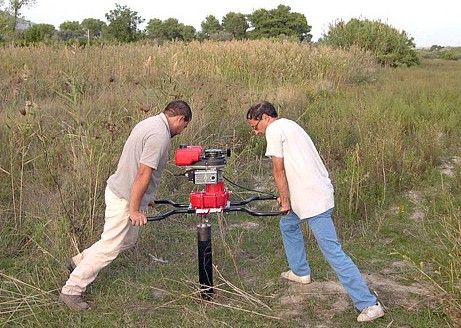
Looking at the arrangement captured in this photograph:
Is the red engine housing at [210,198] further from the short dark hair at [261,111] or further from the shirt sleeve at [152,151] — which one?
the short dark hair at [261,111]

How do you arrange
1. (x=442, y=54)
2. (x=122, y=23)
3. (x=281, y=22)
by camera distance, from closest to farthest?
(x=122, y=23) < (x=442, y=54) < (x=281, y=22)

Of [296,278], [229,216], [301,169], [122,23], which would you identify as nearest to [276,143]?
[301,169]

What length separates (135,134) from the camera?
3793 mm

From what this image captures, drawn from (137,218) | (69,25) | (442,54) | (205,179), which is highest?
(69,25)

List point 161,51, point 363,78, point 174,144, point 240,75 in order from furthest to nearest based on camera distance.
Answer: point 363,78, point 161,51, point 240,75, point 174,144

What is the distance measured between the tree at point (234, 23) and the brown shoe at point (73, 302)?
171 ft

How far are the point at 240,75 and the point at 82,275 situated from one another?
28.9ft

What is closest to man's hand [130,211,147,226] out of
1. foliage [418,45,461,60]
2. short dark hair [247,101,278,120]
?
short dark hair [247,101,278,120]

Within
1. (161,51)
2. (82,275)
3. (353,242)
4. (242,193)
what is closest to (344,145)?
(242,193)

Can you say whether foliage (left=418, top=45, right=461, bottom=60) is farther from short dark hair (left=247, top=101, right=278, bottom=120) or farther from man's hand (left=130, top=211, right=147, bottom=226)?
man's hand (left=130, top=211, right=147, bottom=226)

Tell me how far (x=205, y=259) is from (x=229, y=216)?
2065 mm

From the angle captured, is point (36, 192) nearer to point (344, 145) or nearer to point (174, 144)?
point (174, 144)

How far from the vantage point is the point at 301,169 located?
3.81 metres

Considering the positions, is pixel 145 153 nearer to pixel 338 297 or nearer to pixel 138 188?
→ pixel 138 188
